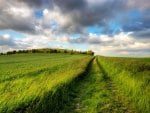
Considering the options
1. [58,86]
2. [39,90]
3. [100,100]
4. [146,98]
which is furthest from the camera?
[58,86]

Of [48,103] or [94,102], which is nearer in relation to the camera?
[48,103]

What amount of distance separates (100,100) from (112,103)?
1.02 m

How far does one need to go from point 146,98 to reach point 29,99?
6114 millimetres

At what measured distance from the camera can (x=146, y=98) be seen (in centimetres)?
1193

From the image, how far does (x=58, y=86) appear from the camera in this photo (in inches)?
662

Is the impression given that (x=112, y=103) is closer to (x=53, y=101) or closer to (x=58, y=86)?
(x=53, y=101)

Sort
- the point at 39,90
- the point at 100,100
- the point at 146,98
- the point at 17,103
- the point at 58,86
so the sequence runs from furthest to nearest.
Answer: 1. the point at 58,86
2. the point at 39,90
3. the point at 100,100
4. the point at 17,103
5. the point at 146,98

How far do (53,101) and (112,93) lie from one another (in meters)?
4.48

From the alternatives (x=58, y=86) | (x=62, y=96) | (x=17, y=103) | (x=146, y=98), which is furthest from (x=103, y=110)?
(x=58, y=86)

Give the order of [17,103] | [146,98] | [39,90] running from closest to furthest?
[146,98] → [17,103] → [39,90]

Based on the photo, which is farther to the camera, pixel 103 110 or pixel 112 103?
pixel 112 103

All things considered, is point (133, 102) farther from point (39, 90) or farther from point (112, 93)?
point (39, 90)

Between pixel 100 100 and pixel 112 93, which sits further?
pixel 112 93

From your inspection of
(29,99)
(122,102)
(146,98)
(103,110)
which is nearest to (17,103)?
(29,99)
